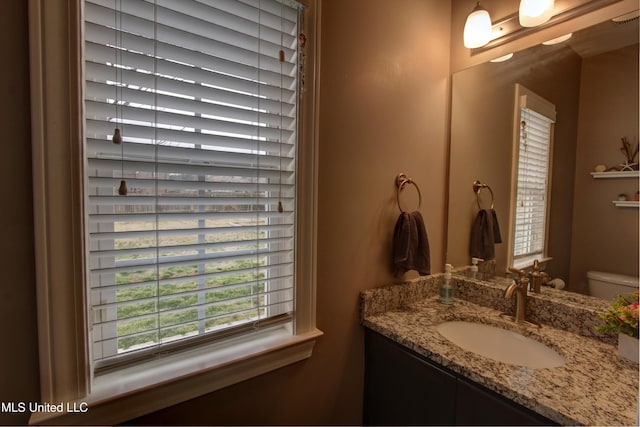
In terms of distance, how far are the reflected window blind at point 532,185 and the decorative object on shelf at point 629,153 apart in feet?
Result: 0.77

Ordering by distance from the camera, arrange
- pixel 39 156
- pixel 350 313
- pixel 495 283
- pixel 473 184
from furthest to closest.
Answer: pixel 473 184 < pixel 495 283 < pixel 350 313 < pixel 39 156

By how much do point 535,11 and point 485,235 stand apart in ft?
3.23

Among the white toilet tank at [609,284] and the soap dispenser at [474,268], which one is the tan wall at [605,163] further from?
the soap dispenser at [474,268]

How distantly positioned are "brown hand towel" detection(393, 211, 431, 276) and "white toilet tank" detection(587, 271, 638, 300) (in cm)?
62

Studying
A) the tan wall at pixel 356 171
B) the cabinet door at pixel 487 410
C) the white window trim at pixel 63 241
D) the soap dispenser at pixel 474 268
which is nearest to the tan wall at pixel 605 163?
the soap dispenser at pixel 474 268

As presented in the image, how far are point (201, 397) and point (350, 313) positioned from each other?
0.62m

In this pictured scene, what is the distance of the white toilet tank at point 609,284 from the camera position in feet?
3.33

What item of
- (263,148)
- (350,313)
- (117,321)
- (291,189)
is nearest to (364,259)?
(350,313)

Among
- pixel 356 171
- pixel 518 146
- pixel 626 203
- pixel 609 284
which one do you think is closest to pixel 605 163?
pixel 626 203

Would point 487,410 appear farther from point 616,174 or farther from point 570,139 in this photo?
point 570,139

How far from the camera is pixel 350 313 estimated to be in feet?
3.93

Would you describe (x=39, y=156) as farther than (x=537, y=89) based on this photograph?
No

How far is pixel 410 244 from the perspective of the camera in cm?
123

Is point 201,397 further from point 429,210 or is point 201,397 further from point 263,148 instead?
point 429,210
